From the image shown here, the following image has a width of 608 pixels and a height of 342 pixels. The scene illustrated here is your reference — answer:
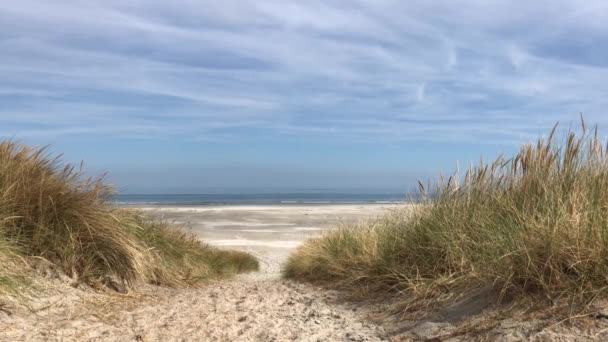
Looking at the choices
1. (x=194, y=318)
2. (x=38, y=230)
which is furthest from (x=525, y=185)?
(x=38, y=230)

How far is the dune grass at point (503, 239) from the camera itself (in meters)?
3.97

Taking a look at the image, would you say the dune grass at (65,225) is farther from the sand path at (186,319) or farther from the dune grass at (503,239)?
the dune grass at (503,239)

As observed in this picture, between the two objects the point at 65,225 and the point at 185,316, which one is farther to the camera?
the point at 65,225

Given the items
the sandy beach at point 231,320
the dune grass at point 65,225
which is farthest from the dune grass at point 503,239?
the dune grass at point 65,225

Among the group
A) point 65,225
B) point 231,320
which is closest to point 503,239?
point 231,320

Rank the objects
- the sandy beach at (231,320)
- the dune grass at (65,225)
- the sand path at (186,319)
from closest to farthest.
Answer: the sandy beach at (231,320) < the sand path at (186,319) < the dune grass at (65,225)

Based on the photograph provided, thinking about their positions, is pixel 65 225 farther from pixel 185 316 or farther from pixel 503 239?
pixel 503 239

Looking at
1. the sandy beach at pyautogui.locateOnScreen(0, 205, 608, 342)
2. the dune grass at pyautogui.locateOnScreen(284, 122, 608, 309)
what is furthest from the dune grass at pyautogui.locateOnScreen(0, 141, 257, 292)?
the dune grass at pyautogui.locateOnScreen(284, 122, 608, 309)

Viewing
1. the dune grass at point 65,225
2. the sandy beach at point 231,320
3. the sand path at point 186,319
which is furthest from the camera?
the dune grass at point 65,225

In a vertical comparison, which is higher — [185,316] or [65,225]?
[65,225]

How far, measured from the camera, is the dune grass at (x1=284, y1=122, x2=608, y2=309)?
3.97m

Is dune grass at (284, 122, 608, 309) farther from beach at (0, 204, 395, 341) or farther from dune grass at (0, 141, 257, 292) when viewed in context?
dune grass at (0, 141, 257, 292)

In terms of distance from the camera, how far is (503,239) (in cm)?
461

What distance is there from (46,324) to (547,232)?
4.06 meters
